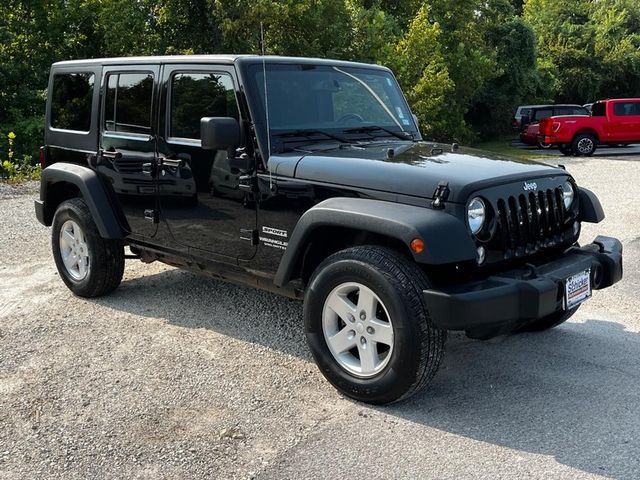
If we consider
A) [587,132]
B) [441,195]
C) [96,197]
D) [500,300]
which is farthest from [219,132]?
[587,132]

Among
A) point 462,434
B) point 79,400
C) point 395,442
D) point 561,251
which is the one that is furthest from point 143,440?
point 561,251

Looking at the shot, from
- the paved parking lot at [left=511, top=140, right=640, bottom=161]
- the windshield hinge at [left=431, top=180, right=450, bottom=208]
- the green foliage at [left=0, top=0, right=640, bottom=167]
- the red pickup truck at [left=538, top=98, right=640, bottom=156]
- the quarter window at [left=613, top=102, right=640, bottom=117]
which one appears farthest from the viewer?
the quarter window at [left=613, top=102, right=640, bottom=117]

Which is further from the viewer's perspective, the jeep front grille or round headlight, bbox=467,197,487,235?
the jeep front grille

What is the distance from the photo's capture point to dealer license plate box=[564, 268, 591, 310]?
3.88m

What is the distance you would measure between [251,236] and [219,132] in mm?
702

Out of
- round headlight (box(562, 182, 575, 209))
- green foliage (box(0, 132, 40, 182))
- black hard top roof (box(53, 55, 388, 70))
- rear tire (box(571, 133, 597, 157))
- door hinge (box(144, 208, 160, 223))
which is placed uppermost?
black hard top roof (box(53, 55, 388, 70))

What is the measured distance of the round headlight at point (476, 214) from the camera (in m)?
3.68

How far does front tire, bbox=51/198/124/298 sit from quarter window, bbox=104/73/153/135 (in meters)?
0.78

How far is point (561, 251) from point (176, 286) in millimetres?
3401

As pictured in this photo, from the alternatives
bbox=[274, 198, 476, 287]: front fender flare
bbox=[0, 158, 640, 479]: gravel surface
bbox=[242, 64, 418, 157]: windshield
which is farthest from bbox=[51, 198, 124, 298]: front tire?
bbox=[274, 198, 476, 287]: front fender flare

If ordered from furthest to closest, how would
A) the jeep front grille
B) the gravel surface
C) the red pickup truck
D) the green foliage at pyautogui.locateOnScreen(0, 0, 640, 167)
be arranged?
1. the red pickup truck
2. the green foliage at pyautogui.locateOnScreen(0, 0, 640, 167)
3. the jeep front grille
4. the gravel surface

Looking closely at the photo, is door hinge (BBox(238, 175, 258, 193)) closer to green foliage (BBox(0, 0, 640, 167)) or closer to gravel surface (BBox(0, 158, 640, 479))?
gravel surface (BBox(0, 158, 640, 479))

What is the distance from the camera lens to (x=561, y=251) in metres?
4.42

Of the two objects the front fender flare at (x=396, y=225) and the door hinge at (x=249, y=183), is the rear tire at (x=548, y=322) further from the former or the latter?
the door hinge at (x=249, y=183)
